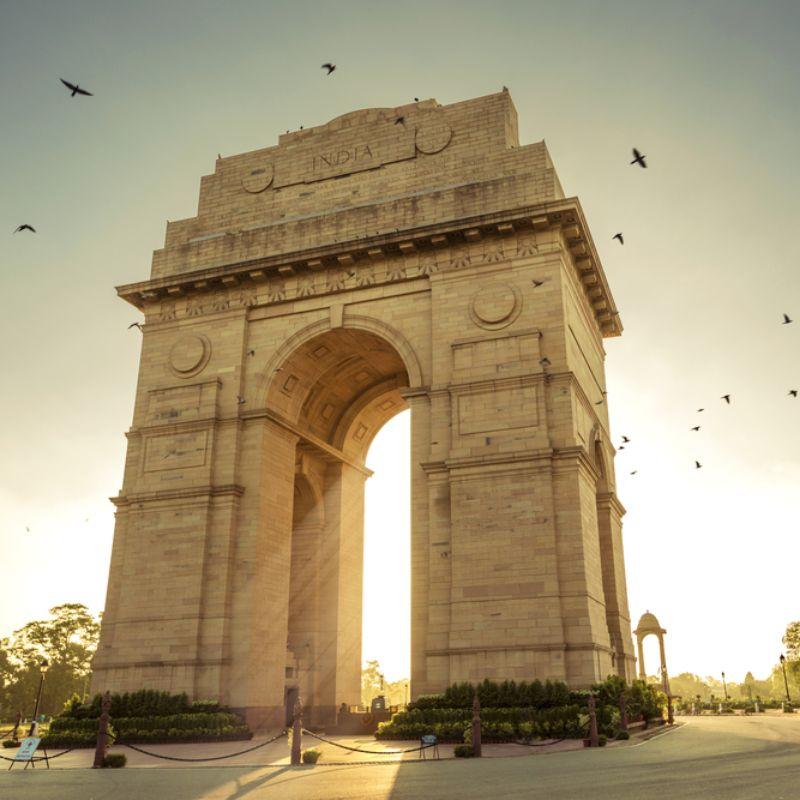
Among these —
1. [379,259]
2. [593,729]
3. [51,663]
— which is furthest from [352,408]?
[51,663]

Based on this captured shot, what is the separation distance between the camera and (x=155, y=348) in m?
29.2

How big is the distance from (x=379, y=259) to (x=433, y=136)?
5585 mm

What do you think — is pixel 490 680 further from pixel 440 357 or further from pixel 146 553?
pixel 146 553

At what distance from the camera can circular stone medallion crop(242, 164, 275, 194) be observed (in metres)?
30.9

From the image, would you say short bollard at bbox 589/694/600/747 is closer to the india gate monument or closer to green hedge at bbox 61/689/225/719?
the india gate monument

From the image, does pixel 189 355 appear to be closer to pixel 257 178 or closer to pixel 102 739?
pixel 257 178

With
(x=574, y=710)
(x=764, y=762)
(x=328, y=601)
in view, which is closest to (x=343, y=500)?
(x=328, y=601)

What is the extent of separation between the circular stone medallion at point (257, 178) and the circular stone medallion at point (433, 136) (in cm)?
608

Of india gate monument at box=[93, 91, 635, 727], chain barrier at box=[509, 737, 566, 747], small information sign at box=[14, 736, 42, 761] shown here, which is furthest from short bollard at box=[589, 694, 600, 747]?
small information sign at box=[14, 736, 42, 761]

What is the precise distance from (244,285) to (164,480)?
756cm

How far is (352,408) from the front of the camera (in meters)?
33.2

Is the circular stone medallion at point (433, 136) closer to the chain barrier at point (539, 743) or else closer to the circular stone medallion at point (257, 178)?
the circular stone medallion at point (257, 178)

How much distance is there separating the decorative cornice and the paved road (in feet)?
50.7

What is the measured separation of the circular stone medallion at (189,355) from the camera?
2820 centimetres
